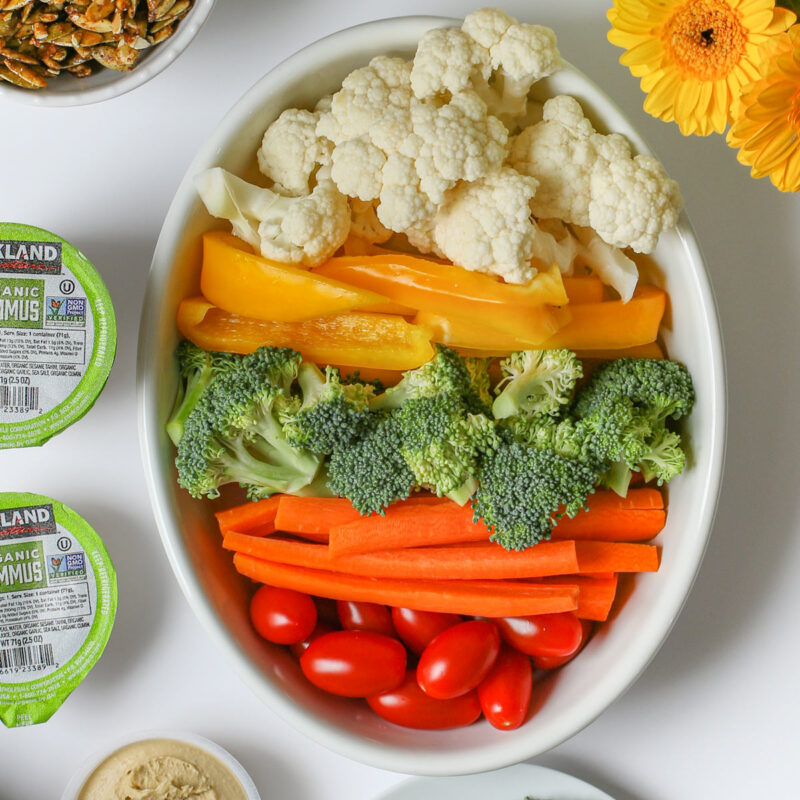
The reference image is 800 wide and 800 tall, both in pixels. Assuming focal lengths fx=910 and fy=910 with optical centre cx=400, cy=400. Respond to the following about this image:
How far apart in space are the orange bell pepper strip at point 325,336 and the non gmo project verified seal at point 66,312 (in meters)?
0.15

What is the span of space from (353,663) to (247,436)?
42cm

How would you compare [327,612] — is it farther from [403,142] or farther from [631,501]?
[403,142]

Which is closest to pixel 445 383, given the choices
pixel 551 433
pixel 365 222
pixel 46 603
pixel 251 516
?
pixel 551 433

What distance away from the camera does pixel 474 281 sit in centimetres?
140

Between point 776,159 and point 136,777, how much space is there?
144cm

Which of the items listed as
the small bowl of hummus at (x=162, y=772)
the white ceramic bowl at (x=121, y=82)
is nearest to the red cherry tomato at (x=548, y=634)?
the small bowl of hummus at (x=162, y=772)

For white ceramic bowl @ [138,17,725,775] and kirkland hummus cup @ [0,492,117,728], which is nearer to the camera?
white ceramic bowl @ [138,17,725,775]

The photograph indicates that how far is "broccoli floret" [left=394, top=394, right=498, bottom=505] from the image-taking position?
141 centimetres

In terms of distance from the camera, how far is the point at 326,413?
1.43m

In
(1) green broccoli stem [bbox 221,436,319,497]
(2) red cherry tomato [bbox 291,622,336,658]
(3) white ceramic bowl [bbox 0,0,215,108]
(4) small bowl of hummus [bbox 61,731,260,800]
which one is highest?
(3) white ceramic bowl [bbox 0,0,215,108]

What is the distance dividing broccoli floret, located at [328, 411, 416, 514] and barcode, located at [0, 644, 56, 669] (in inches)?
22.6

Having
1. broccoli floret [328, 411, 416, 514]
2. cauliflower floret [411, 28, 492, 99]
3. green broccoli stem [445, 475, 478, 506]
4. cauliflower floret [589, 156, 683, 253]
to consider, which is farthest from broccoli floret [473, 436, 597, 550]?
cauliflower floret [411, 28, 492, 99]

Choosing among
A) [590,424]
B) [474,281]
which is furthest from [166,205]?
[590,424]

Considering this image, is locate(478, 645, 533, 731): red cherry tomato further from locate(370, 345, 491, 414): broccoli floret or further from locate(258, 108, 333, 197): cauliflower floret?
locate(258, 108, 333, 197): cauliflower floret
